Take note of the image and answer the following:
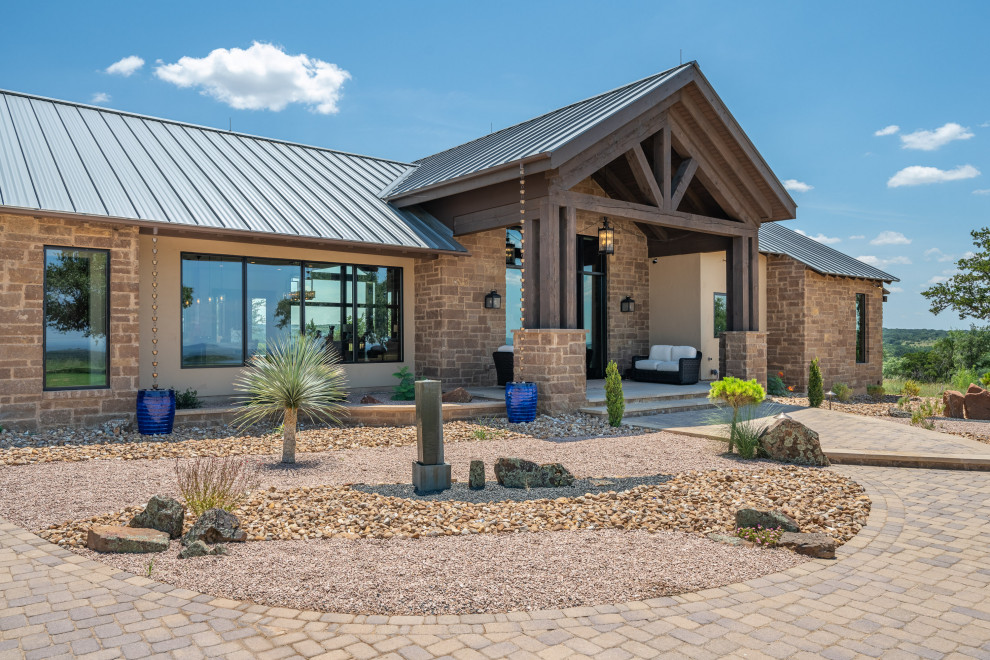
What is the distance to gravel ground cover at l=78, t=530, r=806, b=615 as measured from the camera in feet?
11.2

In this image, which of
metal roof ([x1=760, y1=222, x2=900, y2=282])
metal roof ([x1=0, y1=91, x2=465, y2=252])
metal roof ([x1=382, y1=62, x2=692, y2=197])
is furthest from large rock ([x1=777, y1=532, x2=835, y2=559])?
metal roof ([x1=760, y1=222, x2=900, y2=282])

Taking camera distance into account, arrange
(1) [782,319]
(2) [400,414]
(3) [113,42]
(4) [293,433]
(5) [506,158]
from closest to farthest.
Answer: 1. (4) [293,433]
2. (2) [400,414]
3. (5) [506,158]
4. (3) [113,42]
5. (1) [782,319]

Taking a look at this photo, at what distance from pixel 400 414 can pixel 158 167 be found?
5.91 m

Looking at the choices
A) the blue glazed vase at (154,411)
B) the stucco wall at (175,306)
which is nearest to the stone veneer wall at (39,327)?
the blue glazed vase at (154,411)

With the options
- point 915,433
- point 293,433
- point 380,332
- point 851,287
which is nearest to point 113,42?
point 380,332

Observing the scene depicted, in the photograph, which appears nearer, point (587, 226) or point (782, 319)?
point (587, 226)

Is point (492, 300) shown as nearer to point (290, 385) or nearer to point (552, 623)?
point (290, 385)

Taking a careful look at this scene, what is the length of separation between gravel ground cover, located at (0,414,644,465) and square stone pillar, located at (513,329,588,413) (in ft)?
1.17

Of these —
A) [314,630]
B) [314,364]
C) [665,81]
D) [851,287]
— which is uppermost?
[665,81]

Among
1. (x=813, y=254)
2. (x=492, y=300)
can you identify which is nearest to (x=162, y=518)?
(x=492, y=300)

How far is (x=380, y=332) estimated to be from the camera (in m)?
12.9

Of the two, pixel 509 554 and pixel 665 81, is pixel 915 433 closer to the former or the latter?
pixel 665 81

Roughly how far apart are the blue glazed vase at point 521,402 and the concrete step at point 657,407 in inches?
38.9

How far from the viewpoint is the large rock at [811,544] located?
4.18 metres
